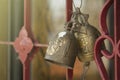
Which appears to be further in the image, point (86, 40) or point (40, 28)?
point (40, 28)

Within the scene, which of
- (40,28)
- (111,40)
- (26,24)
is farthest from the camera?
(40,28)

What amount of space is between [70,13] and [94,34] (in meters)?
0.16

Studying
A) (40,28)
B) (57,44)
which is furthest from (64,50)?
(40,28)

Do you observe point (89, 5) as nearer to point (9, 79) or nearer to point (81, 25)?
point (81, 25)

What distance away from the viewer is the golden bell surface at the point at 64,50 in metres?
0.81

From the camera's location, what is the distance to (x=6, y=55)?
138 cm

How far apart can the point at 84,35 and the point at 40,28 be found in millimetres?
461

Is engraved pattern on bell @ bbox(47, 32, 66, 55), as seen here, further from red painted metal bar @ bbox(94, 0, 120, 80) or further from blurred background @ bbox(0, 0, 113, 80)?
blurred background @ bbox(0, 0, 113, 80)

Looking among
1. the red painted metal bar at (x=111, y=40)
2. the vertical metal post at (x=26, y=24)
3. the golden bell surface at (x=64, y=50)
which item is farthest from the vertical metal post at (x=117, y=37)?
the vertical metal post at (x=26, y=24)

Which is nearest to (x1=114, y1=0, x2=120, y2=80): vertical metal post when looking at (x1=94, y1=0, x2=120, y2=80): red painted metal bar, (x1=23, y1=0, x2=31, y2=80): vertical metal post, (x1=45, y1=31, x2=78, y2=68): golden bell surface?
(x1=94, y1=0, x2=120, y2=80): red painted metal bar

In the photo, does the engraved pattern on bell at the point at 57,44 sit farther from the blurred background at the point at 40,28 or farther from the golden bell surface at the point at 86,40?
the blurred background at the point at 40,28

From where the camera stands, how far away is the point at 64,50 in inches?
32.2

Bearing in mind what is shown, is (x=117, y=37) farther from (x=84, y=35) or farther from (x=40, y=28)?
(x=40, y=28)

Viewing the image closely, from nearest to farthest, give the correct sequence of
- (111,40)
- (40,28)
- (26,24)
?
1. (111,40)
2. (26,24)
3. (40,28)
